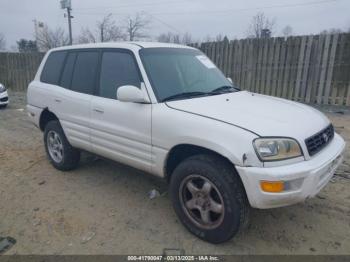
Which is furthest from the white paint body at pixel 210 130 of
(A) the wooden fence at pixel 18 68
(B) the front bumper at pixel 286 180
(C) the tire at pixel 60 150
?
(A) the wooden fence at pixel 18 68

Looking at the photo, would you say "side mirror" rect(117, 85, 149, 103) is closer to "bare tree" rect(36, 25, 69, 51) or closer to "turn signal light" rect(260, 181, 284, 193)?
"turn signal light" rect(260, 181, 284, 193)

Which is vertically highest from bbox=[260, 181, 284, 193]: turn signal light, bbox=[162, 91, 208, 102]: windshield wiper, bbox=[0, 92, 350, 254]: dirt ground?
bbox=[162, 91, 208, 102]: windshield wiper

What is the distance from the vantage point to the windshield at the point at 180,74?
3.21m

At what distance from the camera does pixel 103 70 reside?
3766mm

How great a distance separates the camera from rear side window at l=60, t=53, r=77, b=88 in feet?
13.9

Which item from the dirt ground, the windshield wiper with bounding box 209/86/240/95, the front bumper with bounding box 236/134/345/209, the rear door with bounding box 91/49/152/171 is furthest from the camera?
the windshield wiper with bounding box 209/86/240/95

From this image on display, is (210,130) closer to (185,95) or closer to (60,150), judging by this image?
(185,95)

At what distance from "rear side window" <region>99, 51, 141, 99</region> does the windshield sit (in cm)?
17

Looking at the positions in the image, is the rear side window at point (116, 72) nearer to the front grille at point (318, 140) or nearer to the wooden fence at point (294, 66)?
the front grille at point (318, 140)

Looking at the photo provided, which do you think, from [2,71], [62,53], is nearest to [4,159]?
[62,53]

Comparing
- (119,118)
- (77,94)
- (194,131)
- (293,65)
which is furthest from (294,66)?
(194,131)

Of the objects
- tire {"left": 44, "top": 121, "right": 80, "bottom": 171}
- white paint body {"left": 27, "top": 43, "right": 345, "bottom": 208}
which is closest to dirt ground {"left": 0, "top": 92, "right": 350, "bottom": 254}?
tire {"left": 44, "top": 121, "right": 80, "bottom": 171}

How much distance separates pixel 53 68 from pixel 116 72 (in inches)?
62.9

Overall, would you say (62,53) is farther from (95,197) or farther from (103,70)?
(95,197)
